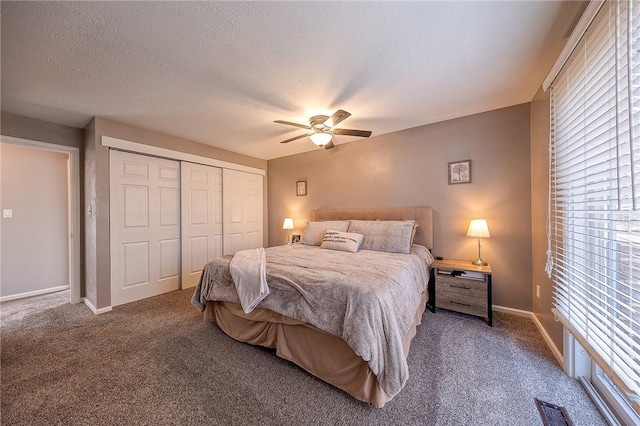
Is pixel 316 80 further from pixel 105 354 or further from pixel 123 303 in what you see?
pixel 123 303

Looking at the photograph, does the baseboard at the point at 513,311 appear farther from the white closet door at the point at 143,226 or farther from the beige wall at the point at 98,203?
the beige wall at the point at 98,203

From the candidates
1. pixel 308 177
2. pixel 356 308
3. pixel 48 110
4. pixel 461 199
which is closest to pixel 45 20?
pixel 48 110

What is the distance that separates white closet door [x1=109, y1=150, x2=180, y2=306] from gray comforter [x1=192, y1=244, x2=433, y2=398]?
1477 mm

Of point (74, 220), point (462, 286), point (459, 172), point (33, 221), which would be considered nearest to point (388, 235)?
point (462, 286)

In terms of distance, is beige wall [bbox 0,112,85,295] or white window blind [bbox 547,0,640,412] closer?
white window blind [bbox 547,0,640,412]

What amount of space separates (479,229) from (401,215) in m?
0.95

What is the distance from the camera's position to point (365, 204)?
3.63 metres

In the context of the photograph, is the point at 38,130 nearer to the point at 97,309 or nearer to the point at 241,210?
the point at 97,309

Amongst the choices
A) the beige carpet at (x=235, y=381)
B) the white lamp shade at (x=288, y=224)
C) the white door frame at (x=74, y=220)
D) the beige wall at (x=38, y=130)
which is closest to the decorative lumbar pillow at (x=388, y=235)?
the beige carpet at (x=235, y=381)

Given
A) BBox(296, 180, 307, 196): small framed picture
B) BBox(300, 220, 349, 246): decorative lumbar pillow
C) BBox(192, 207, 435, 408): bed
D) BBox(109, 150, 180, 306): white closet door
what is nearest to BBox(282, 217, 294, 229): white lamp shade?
BBox(296, 180, 307, 196): small framed picture

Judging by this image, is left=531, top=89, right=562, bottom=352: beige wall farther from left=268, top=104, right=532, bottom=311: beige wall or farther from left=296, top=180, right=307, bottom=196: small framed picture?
left=296, top=180, right=307, bottom=196: small framed picture

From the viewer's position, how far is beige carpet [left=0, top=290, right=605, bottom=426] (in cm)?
133

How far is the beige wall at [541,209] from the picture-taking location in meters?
2.00

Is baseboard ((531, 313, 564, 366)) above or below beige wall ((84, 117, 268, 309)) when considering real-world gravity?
below
